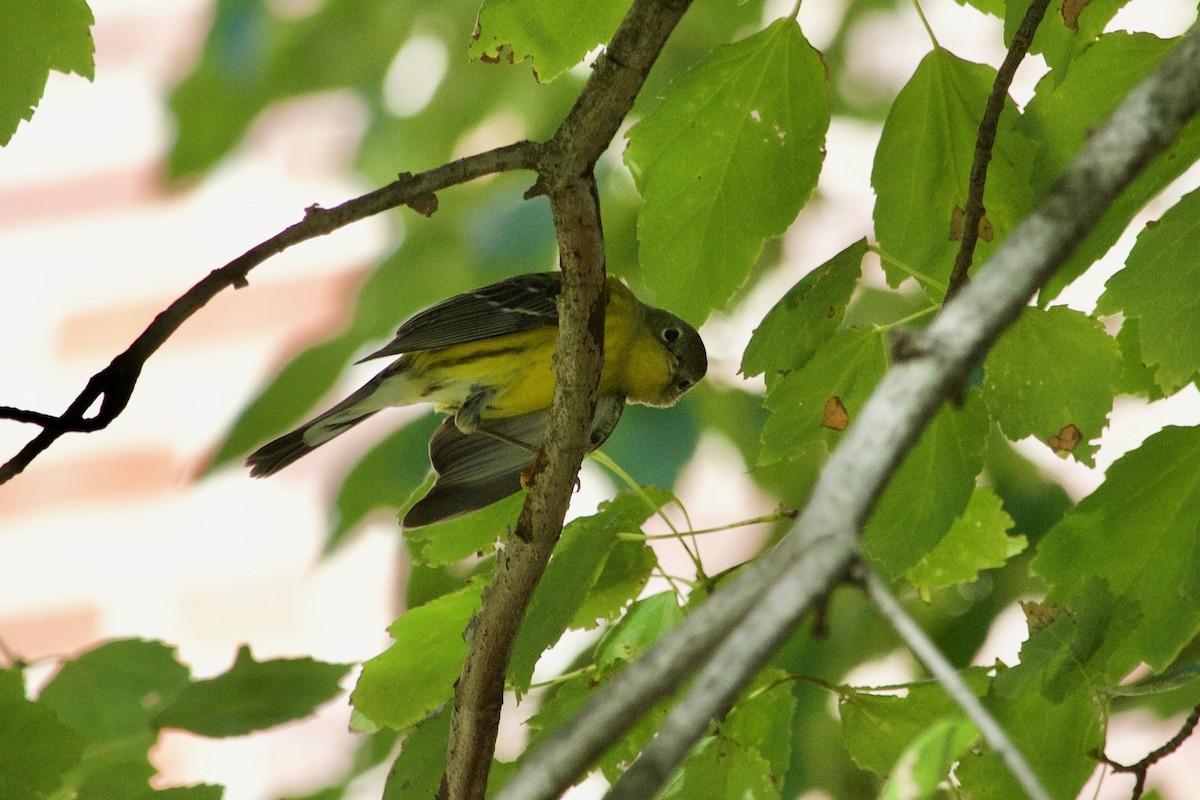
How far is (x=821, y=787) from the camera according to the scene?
9.64 feet

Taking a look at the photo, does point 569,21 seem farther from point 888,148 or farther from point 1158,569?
point 1158,569

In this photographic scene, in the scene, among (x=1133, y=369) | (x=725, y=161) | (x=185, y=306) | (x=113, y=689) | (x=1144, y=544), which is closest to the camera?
(x=185, y=306)

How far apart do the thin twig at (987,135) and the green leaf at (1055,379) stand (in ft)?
0.41

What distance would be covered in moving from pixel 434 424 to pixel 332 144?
338 centimetres

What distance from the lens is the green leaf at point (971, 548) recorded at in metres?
2.09

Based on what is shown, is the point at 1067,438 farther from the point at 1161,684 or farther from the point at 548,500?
the point at 548,500

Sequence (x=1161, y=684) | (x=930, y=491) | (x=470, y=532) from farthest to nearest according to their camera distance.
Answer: (x=470, y=532)
(x=930, y=491)
(x=1161, y=684)

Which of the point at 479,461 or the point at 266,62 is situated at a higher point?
the point at 266,62

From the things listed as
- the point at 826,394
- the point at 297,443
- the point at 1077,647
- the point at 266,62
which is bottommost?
the point at 1077,647

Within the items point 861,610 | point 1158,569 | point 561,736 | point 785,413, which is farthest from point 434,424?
point 561,736

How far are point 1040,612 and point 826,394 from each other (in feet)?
1.36

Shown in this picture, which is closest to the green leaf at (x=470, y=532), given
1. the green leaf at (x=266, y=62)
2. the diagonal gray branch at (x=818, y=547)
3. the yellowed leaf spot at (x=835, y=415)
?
the yellowed leaf spot at (x=835, y=415)

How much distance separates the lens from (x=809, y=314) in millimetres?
1822

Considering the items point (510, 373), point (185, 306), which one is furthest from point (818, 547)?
point (510, 373)
